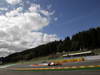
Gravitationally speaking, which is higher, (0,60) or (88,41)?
(88,41)

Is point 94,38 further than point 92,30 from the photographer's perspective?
No

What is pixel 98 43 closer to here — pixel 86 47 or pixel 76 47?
pixel 86 47

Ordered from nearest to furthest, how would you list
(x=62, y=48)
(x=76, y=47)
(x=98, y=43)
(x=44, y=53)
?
(x=98, y=43)
(x=76, y=47)
(x=62, y=48)
(x=44, y=53)

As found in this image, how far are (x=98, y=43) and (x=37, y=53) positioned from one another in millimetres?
73405

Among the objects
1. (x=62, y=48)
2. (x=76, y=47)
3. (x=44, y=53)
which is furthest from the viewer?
(x=44, y=53)

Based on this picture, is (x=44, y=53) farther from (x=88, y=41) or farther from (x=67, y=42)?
(x=88, y=41)

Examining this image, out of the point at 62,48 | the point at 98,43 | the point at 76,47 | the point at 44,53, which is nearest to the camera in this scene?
the point at 98,43

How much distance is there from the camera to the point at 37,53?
538 feet

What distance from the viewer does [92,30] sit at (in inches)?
4604

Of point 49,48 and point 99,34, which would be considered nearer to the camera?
point 99,34

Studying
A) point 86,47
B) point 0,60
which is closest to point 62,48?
point 86,47

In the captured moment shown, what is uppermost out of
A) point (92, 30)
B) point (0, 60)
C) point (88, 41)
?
point (92, 30)

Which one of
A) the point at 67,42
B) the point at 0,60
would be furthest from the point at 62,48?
the point at 0,60

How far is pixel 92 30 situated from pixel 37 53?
6798cm
